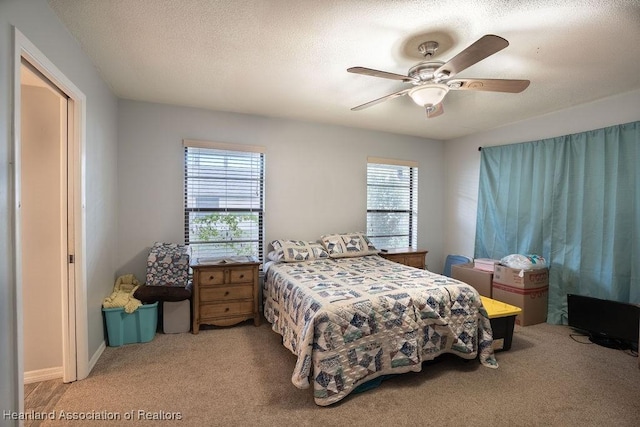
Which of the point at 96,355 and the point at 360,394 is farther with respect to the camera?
the point at 96,355

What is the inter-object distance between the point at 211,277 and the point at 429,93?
2.67m

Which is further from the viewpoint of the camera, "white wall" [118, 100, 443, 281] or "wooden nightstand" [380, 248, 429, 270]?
"wooden nightstand" [380, 248, 429, 270]

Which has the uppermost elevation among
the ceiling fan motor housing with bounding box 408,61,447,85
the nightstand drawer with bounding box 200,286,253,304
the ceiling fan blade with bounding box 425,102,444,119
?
the ceiling fan motor housing with bounding box 408,61,447,85

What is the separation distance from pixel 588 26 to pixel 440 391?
8.53 ft

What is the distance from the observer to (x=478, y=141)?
14.6 feet

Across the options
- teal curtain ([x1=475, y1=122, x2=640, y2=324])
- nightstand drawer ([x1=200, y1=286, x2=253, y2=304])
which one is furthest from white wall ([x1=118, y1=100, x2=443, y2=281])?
teal curtain ([x1=475, y1=122, x2=640, y2=324])

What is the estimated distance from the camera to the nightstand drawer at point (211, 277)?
307 centimetres

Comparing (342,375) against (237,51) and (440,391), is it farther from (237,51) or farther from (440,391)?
(237,51)

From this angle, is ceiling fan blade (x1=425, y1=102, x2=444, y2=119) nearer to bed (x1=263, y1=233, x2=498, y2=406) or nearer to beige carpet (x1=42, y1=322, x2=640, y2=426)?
bed (x1=263, y1=233, x2=498, y2=406)

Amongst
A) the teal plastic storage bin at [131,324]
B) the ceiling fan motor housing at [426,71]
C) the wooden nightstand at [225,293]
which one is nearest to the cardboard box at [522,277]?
the ceiling fan motor housing at [426,71]

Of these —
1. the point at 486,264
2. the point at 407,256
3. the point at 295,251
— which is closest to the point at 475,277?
the point at 486,264

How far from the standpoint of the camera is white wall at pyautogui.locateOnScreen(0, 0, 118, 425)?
1.32 meters

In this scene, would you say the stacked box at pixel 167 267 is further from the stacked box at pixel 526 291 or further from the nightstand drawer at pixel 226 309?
the stacked box at pixel 526 291

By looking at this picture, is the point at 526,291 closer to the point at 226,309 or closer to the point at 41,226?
the point at 226,309
